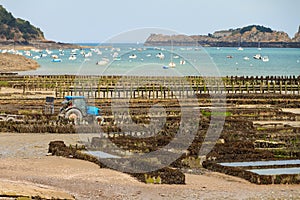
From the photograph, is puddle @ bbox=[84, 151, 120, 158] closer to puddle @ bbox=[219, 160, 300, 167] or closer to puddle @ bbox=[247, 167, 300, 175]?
puddle @ bbox=[219, 160, 300, 167]

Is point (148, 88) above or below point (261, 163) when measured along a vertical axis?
above

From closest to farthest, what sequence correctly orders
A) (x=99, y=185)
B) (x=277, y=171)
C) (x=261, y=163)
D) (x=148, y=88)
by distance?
1. (x=99, y=185)
2. (x=277, y=171)
3. (x=261, y=163)
4. (x=148, y=88)

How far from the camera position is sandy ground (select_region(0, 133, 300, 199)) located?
67.7 ft

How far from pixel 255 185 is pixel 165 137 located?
9.14 meters

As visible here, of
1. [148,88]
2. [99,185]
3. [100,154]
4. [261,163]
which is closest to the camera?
[99,185]

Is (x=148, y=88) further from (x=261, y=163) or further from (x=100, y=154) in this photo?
(x=261, y=163)

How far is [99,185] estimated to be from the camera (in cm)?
2208

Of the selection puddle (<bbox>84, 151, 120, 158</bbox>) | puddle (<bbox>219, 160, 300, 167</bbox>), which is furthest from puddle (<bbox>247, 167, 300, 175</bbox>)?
puddle (<bbox>84, 151, 120, 158</bbox>)

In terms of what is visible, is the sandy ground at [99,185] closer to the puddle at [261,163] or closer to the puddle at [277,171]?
the puddle at [277,171]

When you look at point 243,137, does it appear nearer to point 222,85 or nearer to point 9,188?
point 9,188

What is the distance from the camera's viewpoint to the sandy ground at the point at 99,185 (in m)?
20.6

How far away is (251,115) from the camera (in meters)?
40.8

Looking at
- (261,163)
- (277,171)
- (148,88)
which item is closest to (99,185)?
(277,171)

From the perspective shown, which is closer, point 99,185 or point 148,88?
point 99,185
